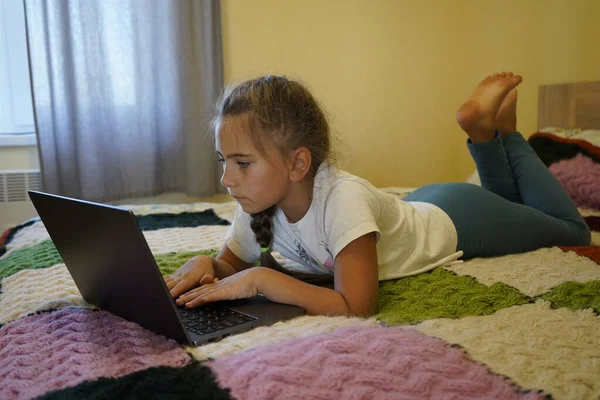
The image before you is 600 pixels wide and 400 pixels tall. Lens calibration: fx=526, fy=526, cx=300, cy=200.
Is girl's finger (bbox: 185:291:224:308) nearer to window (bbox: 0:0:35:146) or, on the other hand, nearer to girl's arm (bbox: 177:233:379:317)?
girl's arm (bbox: 177:233:379:317)

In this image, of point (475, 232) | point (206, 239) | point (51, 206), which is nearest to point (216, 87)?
point (206, 239)

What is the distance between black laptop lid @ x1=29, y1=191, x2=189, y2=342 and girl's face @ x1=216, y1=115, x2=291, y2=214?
27 cm

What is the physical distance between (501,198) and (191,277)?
793 mm

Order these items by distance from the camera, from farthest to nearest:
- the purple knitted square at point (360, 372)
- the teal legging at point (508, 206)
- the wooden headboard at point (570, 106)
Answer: the wooden headboard at point (570, 106) → the teal legging at point (508, 206) → the purple knitted square at point (360, 372)

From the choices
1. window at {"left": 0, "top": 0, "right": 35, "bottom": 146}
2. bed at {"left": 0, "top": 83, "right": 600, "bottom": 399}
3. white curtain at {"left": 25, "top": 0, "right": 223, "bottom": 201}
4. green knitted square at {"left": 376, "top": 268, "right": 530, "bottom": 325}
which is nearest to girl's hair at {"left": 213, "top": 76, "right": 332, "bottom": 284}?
green knitted square at {"left": 376, "top": 268, "right": 530, "bottom": 325}

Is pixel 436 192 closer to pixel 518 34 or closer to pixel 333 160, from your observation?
pixel 333 160

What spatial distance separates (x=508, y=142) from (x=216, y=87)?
5.07 ft

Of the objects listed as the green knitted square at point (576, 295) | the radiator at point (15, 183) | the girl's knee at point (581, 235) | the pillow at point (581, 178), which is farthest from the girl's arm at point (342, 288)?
the radiator at point (15, 183)

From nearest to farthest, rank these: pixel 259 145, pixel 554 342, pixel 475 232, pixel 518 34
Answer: pixel 554 342, pixel 259 145, pixel 475 232, pixel 518 34

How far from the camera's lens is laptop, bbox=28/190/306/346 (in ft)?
Answer: 2.06

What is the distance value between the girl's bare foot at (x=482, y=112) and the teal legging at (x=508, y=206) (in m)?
0.03

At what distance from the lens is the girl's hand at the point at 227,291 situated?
83 centimetres

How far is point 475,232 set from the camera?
3.90 feet

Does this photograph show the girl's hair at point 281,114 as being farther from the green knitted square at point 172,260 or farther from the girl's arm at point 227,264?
the green knitted square at point 172,260
